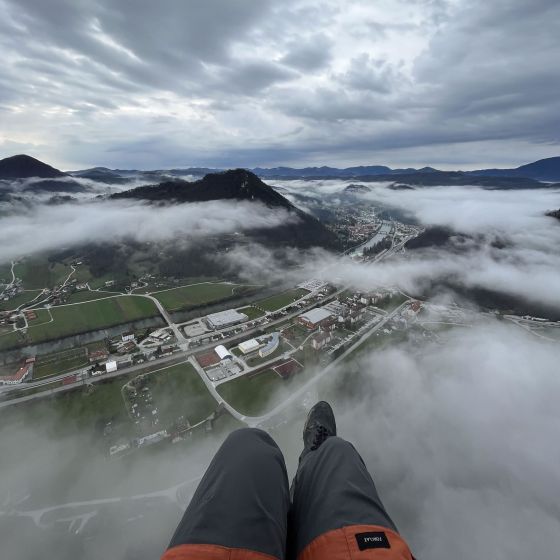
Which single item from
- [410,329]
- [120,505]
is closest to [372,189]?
[410,329]

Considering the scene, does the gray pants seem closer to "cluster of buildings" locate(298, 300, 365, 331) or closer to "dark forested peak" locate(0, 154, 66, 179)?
"cluster of buildings" locate(298, 300, 365, 331)

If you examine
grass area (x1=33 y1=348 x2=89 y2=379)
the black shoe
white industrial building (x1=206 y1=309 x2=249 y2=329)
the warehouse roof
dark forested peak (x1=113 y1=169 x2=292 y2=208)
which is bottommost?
white industrial building (x1=206 y1=309 x2=249 y2=329)

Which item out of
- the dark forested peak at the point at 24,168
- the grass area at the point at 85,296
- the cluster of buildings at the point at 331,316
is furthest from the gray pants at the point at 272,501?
the dark forested peak at the point at 24,168

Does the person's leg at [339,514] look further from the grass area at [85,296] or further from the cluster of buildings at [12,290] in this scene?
the cluster of buildings at [12,290]

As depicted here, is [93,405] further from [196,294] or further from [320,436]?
[196,294]

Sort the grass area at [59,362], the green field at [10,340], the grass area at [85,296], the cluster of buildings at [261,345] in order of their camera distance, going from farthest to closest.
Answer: the grass area at [85,296] → the green field at [10,340] → the cluster of buildings at [261,345] → the grass area at [59,362]

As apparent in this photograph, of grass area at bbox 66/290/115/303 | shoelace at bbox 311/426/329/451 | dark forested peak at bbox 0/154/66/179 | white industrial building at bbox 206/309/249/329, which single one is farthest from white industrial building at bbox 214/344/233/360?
dark forested peak at bbox 0/154/66/179

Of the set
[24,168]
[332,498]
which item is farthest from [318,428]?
[24,168]
